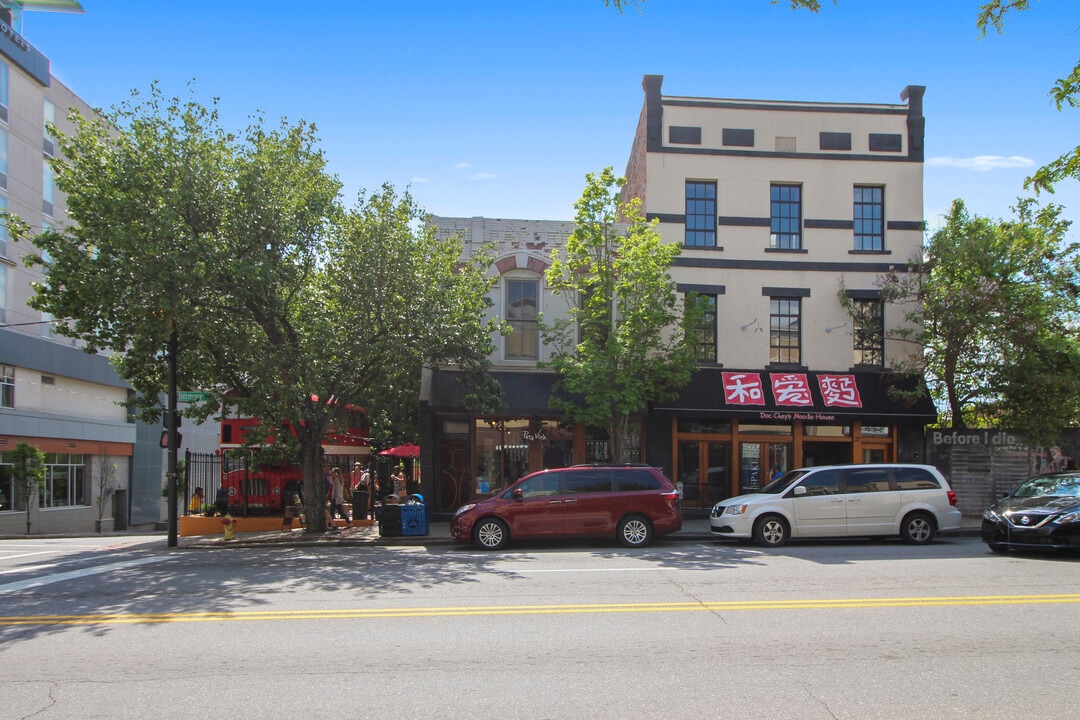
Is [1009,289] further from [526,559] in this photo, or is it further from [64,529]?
[64,529]

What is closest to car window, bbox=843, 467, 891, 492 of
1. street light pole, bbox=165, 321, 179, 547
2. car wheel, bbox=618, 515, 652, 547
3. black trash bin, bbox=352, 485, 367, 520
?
car wheel, bbox=618, 515, 652, 547

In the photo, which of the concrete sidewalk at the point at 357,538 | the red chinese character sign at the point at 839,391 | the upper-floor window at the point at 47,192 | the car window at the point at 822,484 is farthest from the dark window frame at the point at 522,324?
the upper-floor window at the point at 47,192

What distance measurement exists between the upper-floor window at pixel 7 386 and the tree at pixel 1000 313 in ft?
94.8

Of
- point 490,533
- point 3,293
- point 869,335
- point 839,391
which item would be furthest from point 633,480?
point 3,293

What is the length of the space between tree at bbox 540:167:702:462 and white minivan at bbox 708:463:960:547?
392cm

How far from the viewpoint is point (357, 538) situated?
721 inches

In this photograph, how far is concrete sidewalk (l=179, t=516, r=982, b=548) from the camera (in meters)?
17.8

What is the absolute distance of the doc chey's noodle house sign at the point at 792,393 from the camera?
20906mm

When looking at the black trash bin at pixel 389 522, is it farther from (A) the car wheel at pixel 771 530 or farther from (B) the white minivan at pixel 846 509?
(A) the car wheel at pixel 771 530

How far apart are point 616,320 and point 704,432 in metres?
4.20

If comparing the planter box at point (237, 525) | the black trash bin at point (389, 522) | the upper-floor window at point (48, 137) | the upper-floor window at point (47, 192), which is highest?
the upper-floor window at point (48, 137)

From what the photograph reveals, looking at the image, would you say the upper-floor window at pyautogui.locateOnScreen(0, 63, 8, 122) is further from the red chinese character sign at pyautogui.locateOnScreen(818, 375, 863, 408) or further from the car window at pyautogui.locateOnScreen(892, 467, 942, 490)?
the car window at pyautogui.locateOnScreen(892, 467, 942, 490)

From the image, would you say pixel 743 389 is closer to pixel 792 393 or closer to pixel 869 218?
pixel 792 393

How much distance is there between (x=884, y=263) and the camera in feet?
73.0
